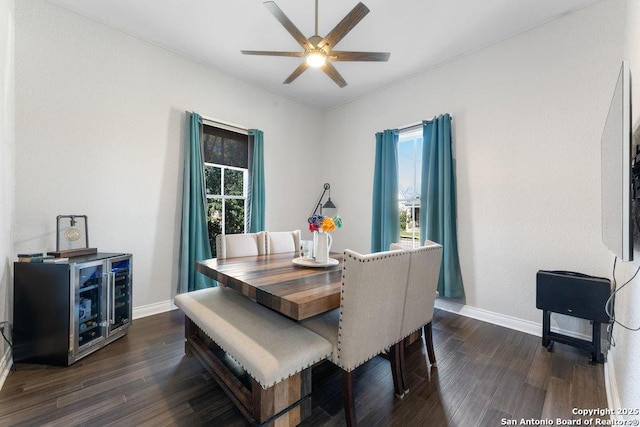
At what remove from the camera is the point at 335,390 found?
1.67 m

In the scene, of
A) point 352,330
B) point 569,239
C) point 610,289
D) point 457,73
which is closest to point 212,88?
point 457,73

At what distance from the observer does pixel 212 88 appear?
3355 mm

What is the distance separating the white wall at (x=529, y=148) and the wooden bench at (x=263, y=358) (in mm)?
2280

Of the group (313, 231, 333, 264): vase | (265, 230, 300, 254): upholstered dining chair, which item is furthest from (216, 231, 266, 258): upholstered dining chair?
(313, 231, 333, 264): vase

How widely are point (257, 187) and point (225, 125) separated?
92cm

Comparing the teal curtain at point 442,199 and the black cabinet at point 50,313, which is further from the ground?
the teal curtain at point 442,199

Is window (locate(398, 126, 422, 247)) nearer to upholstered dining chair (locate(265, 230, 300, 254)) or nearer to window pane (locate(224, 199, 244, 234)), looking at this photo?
upholstered dining chair (locate(265, 230, 300, 254))

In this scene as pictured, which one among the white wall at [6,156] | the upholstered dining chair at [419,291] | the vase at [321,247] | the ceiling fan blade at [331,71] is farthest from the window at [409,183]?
the white wall at [6,156]

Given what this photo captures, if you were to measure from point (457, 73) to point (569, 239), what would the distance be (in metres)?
2.10

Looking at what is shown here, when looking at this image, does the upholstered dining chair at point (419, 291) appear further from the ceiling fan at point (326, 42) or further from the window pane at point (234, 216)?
the window pane at point (234, 216)

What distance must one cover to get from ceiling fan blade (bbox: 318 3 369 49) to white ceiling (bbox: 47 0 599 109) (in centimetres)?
65

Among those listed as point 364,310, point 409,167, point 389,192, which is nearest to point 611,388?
point 364,310

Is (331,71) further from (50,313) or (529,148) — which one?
(50,313)

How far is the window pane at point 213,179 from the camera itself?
3.40m
